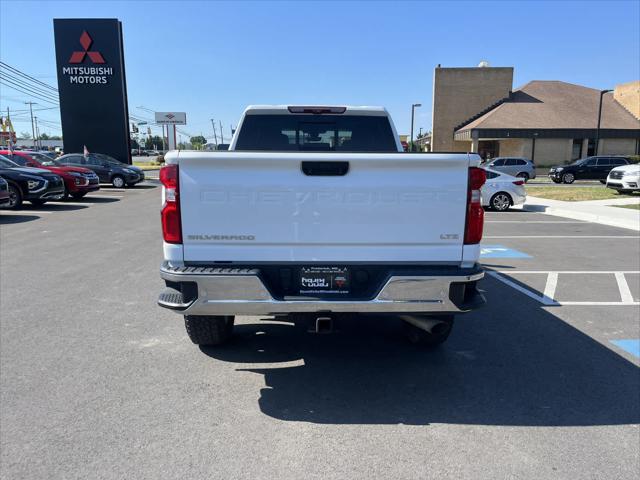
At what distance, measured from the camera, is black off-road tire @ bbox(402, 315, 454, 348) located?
14.0 ft

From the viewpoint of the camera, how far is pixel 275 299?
3312mm

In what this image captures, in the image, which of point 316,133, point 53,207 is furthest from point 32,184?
point 316,133

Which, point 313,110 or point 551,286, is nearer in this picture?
point 313,110

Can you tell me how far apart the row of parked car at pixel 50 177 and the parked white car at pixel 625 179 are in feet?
71.6

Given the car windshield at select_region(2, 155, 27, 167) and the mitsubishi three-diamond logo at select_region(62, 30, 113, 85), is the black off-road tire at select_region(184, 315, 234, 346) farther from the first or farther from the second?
the mitsubishi three-diamond logo at select_region(62, 30, 113, 85)

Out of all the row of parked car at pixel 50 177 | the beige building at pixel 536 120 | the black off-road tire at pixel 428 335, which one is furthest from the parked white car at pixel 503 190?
the beige building at pixel 536 120

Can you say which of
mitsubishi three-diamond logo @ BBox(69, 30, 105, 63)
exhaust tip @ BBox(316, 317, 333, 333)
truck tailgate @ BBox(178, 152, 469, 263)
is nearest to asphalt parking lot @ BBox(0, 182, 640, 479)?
exhaust tip @ BBox(316, 317, 333, 333)

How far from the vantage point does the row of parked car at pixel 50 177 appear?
1536 centimetres

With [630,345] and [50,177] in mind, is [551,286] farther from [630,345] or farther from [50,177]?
[50,177]

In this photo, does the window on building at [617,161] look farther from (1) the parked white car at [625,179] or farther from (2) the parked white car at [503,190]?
(2) the parked white car at [503,190]

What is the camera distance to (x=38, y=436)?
3.11m

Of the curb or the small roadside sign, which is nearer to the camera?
the curb

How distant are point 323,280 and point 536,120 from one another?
45.8 meters

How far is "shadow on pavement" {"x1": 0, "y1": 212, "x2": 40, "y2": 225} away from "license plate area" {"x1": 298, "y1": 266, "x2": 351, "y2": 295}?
493 inches
